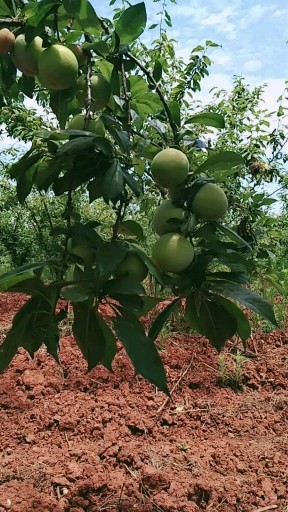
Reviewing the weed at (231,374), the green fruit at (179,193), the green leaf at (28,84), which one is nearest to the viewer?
the green fruit at (179,193)

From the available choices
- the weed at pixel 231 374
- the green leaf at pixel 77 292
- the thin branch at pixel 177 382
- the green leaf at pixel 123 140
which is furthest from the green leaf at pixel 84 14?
the weed at pixel 231 374

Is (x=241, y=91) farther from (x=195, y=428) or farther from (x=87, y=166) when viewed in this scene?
(x=87, y=166)

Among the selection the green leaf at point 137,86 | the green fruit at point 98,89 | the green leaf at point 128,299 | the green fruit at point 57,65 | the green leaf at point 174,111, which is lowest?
the green leaf at point 128,299

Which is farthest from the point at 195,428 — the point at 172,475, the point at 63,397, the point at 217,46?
the point at 217,46

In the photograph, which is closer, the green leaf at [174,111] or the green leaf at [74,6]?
the green leaf at [74,6]

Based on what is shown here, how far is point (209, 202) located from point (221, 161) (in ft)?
0.27

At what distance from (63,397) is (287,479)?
0.96m

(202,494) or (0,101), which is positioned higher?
(0,101)

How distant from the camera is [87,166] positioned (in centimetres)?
80

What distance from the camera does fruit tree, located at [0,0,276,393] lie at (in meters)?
0.73

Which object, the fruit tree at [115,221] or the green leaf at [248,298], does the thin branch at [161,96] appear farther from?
the green leaf at [248,298]

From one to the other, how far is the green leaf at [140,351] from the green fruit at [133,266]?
0.23ft

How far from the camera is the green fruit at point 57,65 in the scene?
0.83 meters

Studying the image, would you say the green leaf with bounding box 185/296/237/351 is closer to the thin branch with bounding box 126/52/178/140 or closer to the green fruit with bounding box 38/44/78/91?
the thin branch with bounding box 126/52/178/140
